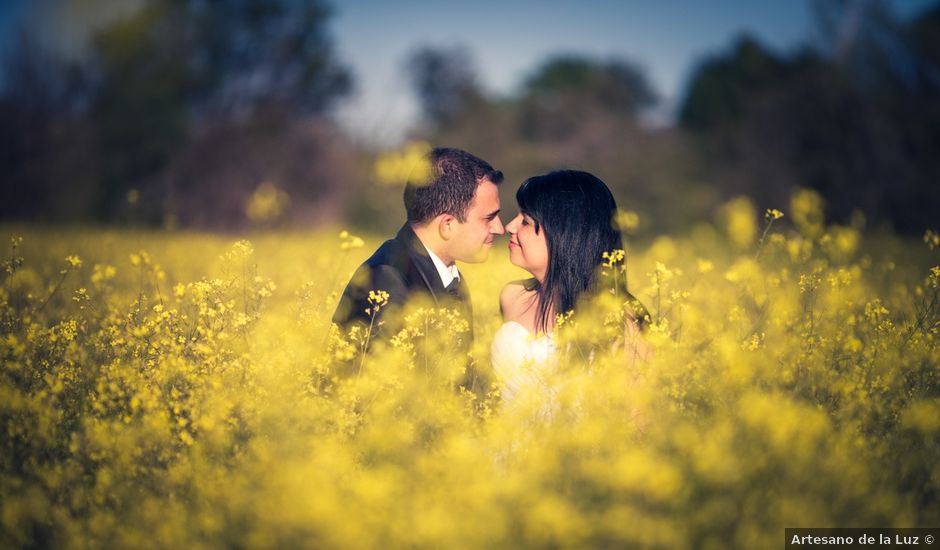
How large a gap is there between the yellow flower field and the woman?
0.46 feet

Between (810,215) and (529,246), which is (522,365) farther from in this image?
(810,215)

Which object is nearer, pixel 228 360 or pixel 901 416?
pixel 901 416

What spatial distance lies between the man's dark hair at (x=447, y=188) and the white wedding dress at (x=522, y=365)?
2.27 feet

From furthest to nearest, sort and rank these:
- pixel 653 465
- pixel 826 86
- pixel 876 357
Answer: pixel 826 86 < pixel 876 357 < pixel 653 465

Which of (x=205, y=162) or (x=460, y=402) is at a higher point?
(x=205, y=162)

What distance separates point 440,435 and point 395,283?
888 mm

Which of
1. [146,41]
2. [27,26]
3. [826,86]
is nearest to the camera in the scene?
[27,26]

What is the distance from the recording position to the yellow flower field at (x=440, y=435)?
7.17ft

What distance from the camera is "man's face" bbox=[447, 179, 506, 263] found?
12.1 ft

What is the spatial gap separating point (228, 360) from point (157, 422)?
91cm

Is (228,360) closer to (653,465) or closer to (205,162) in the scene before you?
(653,465)

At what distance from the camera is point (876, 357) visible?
3312 millimetres

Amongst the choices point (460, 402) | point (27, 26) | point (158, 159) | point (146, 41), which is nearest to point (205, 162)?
point (158, 159)

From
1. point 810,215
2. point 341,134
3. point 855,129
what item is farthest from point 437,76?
point 810,215
